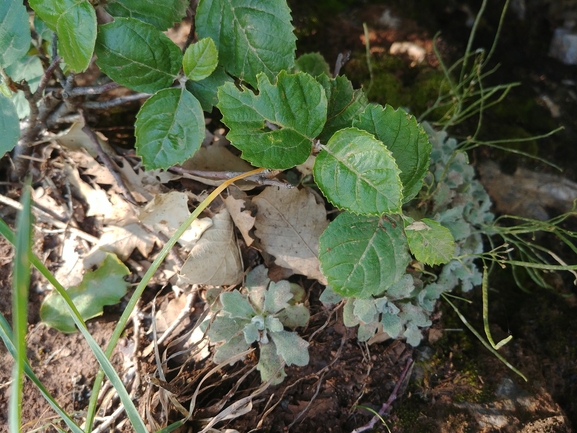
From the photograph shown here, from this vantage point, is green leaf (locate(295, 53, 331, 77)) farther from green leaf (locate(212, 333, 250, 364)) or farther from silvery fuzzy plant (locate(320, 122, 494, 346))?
green leaf (locate(212, 333, 250, 364))

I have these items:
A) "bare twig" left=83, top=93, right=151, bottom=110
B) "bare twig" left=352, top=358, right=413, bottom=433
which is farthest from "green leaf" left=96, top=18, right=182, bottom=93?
"bare twig" left=352, top=358, right=413, bottom=433

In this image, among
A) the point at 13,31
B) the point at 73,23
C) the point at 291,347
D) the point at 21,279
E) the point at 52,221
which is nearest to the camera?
the point at 21,279

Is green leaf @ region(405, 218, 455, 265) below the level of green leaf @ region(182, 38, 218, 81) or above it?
below

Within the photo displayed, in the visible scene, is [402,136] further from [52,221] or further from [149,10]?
[52,221]

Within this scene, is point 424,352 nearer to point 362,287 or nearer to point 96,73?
point 362,287

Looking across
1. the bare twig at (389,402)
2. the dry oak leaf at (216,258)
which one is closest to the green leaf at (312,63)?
the dry oak leaf at (216,258)

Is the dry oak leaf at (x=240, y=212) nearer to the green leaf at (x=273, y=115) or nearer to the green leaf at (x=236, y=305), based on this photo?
the green leaf at (x=236, y=305)

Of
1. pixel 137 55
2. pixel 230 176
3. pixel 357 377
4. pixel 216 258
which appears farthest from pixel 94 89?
pixel 357 377
